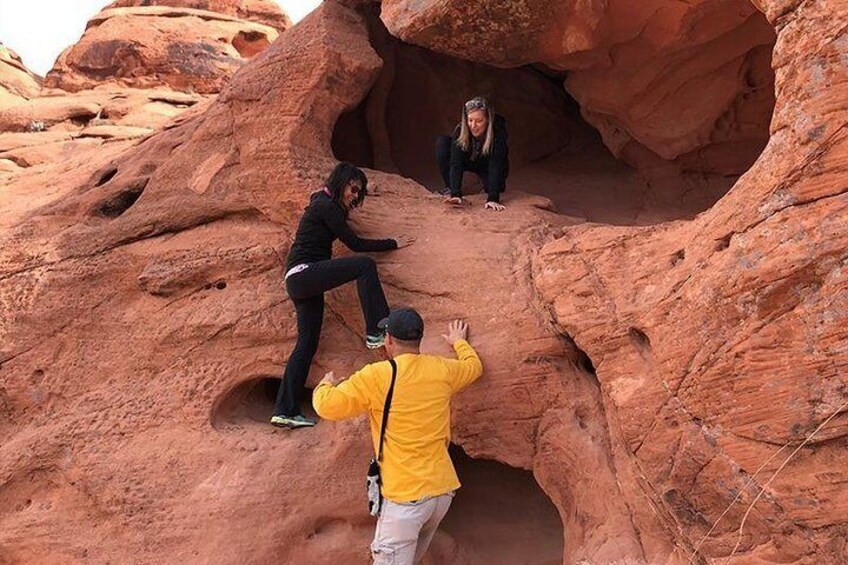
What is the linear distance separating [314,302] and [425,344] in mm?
734

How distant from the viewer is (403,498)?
345 cm

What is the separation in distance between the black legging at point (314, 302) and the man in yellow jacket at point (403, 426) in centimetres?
76

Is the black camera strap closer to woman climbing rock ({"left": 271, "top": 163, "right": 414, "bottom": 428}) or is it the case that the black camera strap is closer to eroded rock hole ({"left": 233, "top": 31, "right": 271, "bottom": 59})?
woman climbing rock ({"left": 271, "top": 163, "right": 414, "bottom": 428})

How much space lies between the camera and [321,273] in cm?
423

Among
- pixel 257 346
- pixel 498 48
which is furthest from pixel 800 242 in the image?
pixel 257 346

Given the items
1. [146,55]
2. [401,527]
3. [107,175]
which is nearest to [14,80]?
[146,55]

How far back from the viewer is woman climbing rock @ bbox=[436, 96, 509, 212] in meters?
4.95

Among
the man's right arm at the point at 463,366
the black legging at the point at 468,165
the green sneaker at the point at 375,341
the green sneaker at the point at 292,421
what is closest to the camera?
the man's right arm at the point at 463,366

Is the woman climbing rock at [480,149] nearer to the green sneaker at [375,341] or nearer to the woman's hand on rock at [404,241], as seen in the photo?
the woman's hand on rock at [404,241]

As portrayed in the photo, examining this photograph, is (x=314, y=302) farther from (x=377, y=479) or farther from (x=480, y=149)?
(x=480, y=149)

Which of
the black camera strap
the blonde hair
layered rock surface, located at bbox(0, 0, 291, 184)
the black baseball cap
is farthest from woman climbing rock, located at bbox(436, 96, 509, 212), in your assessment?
layered rock surface, located at bbox(0, 0, 291, 184)

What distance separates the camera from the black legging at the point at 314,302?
425 cm

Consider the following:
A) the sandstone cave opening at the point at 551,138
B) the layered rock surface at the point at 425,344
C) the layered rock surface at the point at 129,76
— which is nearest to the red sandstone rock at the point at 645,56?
the sandstone cave opening at the point at 551,138

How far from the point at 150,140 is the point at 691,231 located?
5.06 m
